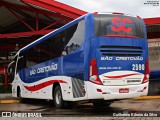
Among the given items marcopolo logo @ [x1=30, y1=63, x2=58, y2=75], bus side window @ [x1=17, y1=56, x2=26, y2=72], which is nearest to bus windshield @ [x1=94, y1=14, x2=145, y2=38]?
marcopolo logo @ [x1=30, y1=63, x2=58, y2=75]

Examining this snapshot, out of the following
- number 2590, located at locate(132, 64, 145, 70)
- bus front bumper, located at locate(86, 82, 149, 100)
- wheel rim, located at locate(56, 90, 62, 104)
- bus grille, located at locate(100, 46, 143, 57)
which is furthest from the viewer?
wheel rim, located at locate(56, 90, 62, 104)

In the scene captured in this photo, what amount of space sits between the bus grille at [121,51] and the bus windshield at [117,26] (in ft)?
1.28

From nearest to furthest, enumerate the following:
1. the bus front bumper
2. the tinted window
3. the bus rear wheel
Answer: the bus front bumper, the tinted window, the bus rear wheel

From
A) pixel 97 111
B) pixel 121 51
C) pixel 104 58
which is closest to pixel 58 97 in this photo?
pixel 97 111

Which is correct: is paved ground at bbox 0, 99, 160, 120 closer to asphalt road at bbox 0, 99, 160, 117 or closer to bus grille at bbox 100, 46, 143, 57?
asphalt road at bbox 0, 99, 160, 117

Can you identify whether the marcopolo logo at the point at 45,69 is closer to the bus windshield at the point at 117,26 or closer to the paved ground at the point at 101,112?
the paved ground at the point at 101,112

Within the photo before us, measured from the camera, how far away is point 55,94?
1334 centimetres

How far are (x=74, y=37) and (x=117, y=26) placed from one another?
1589 millimetres

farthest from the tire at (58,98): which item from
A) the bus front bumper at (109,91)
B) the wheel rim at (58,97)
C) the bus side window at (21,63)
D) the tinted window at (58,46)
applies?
the bus side window at (21,63)

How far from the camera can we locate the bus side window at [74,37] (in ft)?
36.8

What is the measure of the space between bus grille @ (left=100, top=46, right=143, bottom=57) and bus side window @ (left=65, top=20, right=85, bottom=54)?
0.90 m

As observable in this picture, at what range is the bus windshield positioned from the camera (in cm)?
1084

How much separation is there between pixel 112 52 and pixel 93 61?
71 cm

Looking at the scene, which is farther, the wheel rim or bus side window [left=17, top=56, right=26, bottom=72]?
bus side window [left=17, top=56, right=26, bottom=72]
